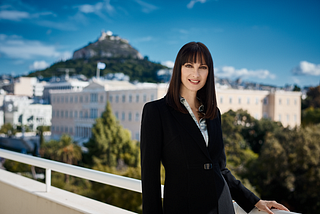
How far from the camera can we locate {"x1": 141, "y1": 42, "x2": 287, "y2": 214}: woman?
1314 millimetres

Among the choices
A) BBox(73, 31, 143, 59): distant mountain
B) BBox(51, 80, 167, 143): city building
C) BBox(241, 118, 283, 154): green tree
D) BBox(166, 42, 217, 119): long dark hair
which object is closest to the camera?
BBox(166, 42, 217, 119): long dark hair

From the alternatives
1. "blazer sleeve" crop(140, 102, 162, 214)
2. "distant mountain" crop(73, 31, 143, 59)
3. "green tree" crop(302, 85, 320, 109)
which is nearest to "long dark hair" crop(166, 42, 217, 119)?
"blazer sleeve" crop(140, 102, 162, 214)

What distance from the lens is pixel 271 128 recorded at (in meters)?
36.3

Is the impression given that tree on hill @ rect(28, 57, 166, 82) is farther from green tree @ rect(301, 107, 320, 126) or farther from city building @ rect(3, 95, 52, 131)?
green tree @ rect(301, 107, 320, 126)

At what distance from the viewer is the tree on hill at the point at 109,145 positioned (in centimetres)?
3225

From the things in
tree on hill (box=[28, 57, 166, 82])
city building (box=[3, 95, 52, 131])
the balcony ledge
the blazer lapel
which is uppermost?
tree on hill (box=[28, 57, 166, 82])

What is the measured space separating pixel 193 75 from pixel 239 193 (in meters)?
0.64

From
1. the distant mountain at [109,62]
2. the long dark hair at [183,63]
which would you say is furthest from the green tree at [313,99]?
the long dark hair at [183,63]

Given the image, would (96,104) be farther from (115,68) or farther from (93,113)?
(115,68)

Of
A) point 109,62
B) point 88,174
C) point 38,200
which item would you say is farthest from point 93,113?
point 88,174

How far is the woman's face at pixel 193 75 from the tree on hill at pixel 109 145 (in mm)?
30764

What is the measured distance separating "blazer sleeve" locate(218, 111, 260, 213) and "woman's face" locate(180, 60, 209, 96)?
0.35m

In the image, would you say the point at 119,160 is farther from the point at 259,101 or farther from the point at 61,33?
the point at 61,33

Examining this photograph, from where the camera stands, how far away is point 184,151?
1.34 meters
